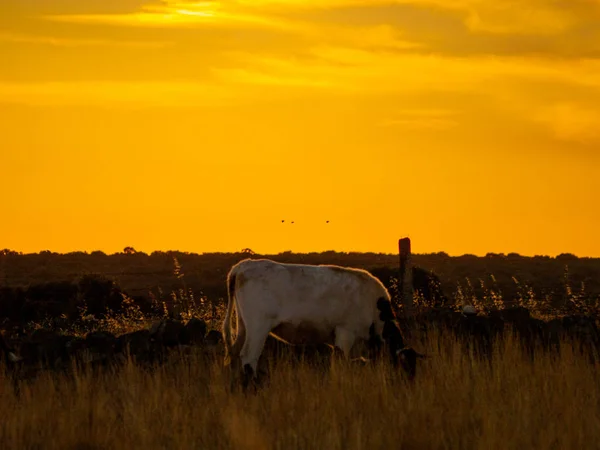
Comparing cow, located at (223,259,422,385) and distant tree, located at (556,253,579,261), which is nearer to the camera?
cow, located at (223,259,422,385)

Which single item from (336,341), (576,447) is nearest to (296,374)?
(336,341)

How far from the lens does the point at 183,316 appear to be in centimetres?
2048

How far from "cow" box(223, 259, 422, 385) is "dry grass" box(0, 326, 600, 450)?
0.53 m

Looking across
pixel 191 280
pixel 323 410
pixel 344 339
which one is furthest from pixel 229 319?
pixel 191 280

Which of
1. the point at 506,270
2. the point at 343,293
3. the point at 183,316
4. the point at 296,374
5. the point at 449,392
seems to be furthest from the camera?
the point at 506,270

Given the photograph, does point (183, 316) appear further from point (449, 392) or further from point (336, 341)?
point (449, 392)

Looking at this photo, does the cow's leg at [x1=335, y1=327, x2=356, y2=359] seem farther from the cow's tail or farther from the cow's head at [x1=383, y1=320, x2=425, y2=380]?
the cow's tail

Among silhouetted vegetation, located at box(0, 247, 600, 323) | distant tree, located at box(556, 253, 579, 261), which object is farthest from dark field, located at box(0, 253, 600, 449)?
distant tree, located at box(556, 253, 579, 261)

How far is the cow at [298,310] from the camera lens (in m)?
14.5

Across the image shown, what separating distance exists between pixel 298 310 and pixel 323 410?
3308mm

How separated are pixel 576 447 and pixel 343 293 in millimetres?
5317

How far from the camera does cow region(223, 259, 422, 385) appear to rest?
14520 millimetres

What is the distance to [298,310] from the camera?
14.7 meters

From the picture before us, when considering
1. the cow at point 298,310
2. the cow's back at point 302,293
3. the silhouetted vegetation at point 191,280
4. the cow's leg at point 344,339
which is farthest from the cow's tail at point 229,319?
the silhouetted vegetation at point 191,280
